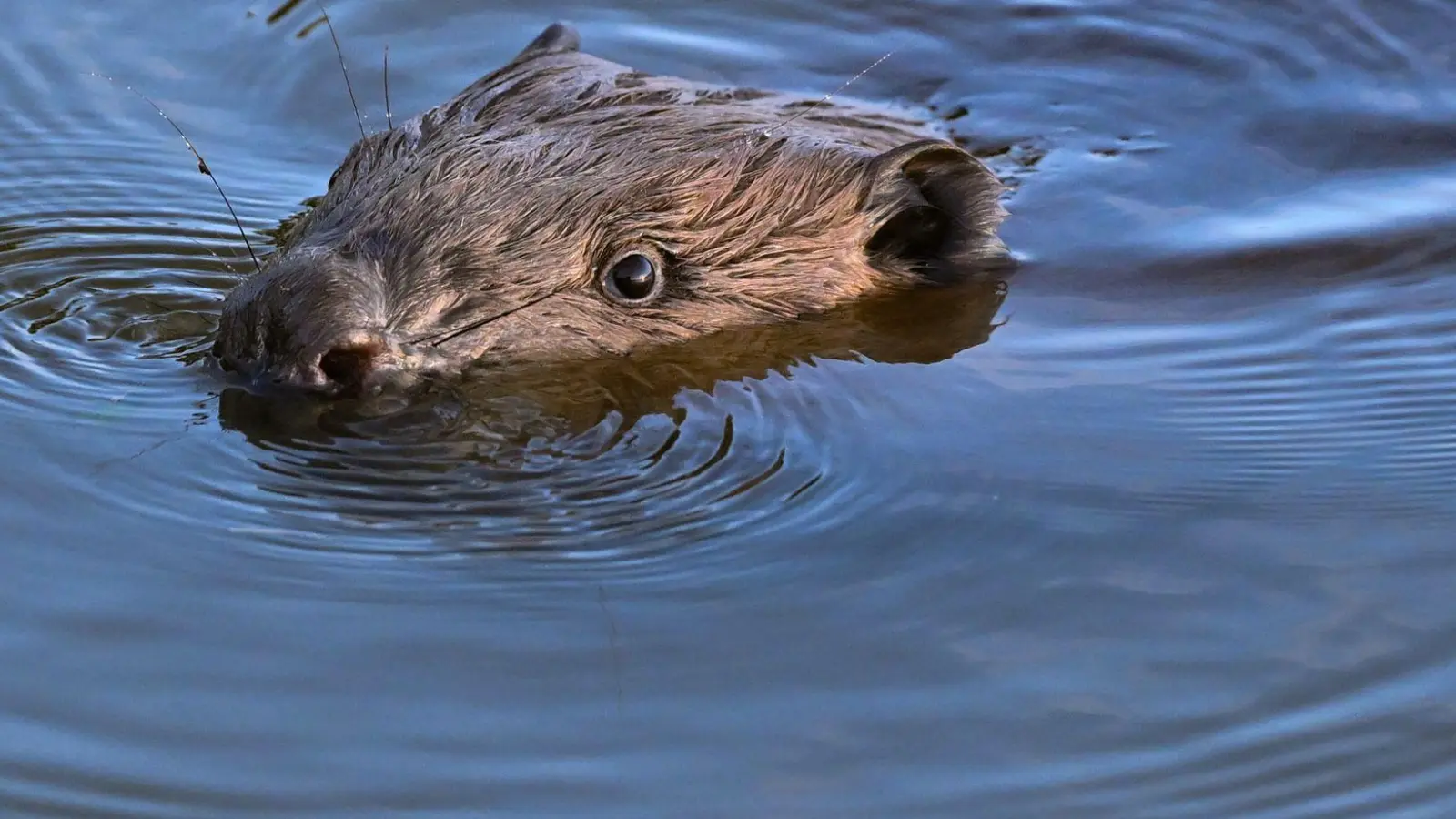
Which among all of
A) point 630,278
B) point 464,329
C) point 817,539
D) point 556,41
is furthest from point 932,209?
point 817,539

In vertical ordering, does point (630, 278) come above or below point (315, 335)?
above

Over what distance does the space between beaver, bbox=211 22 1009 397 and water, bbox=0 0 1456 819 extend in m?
0.14

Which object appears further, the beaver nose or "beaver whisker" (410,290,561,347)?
"beaver whisker" (410,290,561,347)

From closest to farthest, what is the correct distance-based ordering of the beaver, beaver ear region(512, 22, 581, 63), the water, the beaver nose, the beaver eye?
the water < the beaver nose < the beaver < the beaver eye < beaver ear region(512, 22, 581, 63)

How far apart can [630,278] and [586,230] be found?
145mm

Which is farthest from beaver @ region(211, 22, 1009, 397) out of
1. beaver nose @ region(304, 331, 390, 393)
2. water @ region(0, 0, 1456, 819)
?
water @ region(0, 0, 1456, 819)

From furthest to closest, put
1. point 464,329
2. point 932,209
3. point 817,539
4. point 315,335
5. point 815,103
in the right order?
point 815,103 < point 932,209 < point 464,329 < point 315,335 < point 817,539

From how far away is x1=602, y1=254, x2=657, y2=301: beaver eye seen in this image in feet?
14.3

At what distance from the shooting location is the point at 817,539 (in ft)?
11.2

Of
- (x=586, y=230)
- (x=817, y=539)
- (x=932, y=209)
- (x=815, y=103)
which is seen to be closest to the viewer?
(x=817, y=539)

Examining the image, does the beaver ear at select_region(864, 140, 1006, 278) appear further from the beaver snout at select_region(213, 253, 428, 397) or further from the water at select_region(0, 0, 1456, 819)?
the beaver snout at select_region(213, 253, 428, 397)

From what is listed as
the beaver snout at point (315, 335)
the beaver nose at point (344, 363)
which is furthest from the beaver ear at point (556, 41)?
the beaver nose at point (344, 363)

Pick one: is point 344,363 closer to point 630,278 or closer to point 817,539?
point 630,278

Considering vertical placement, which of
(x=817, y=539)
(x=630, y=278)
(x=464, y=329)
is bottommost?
(x=817, y=539)
